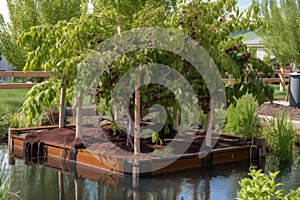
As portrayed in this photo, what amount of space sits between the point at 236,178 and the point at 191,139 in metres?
1.86

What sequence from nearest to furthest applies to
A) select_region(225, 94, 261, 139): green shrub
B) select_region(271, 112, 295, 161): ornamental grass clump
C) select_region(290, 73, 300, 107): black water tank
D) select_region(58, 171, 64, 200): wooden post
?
1. select_region(58, 171, 64, 200): wooden post
2. select_region(271, 112, 295, 161): ornamental grass clump
3. select_region(225, 94, 261, 139): green shrub
4. select_region(290, 73, 300, 107): black water tank

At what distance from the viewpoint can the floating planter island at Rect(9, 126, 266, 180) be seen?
29.1 ft

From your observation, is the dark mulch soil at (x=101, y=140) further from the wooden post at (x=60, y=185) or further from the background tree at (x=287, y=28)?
the background tree at (x=287, y=28)

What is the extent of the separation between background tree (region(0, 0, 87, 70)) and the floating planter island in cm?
1311

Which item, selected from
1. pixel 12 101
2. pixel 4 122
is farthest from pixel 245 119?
pixel 12 101

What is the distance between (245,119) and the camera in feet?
35.4

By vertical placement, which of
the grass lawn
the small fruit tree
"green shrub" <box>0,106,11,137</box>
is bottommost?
"green shrub" <box>0,106,11,137</box>

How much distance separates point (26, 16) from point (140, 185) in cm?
1775

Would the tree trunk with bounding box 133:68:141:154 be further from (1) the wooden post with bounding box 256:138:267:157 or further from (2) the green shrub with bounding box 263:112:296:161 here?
(2) the green shrub with bounding box 263:112:296:161

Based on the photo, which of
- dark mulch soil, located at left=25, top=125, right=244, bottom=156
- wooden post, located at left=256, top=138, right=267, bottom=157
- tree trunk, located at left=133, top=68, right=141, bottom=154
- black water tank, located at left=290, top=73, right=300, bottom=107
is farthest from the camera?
black water tank, located at left=290, top=73, right=300, bottom=107

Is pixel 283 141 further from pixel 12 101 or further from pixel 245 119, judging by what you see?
pixel 12 101

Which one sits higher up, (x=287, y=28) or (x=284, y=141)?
(x=287, y=28)

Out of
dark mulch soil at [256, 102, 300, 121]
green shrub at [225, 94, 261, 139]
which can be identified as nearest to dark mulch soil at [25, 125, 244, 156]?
green shrub at [225, 94, 261, 139]

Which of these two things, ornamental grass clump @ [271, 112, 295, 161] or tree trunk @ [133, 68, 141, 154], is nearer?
tree trunk @ [133, 68, 141, 154]
